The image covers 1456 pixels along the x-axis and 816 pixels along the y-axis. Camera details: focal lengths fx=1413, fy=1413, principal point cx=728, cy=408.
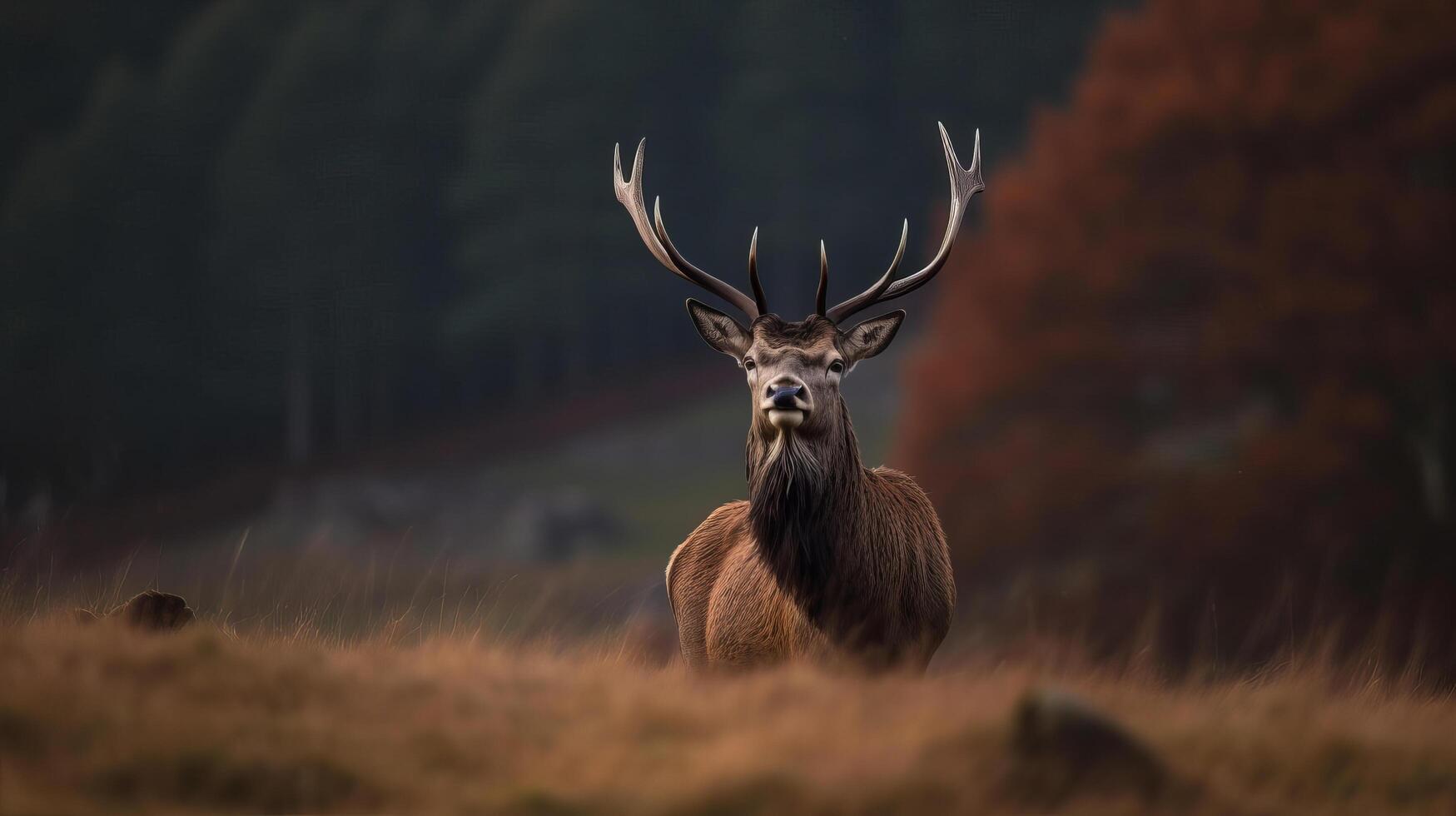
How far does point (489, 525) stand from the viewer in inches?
1060

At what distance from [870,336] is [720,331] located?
2.61 feet

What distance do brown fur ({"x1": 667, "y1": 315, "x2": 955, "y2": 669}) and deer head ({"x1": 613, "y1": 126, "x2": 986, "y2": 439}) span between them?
0.01m

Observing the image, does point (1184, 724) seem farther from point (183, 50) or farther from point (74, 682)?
point (183, 50)

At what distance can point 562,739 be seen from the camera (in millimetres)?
4871

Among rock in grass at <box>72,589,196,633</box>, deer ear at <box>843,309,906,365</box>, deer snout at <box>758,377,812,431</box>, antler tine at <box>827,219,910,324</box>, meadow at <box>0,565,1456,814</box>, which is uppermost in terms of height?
antler tine at <box>827,219,910,324</box>

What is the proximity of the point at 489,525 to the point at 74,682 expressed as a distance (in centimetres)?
2226

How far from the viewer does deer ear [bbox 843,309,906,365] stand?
7.19 metres

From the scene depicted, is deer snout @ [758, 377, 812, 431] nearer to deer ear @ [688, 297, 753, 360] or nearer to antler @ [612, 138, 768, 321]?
antler @ [612, 138, 768, 321]

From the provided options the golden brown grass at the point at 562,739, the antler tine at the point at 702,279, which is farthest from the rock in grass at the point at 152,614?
the antler tine at the point at 702,279

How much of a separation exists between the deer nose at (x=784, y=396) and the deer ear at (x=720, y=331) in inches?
38.0

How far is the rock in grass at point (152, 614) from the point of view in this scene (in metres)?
6.05

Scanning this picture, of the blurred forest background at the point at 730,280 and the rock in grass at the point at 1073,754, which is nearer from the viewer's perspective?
the rock in grass at the point at 1073,754

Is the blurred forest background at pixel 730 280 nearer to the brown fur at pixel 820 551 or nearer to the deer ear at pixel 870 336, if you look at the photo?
the brown fur at pixel 820 551

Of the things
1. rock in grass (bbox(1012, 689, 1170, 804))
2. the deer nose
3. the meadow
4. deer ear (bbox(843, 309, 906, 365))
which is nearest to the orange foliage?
deer ear (bbox(843, 309, 906, 365))
